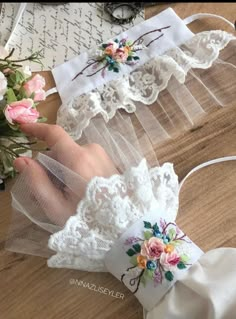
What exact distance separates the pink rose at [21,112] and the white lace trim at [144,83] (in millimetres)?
92

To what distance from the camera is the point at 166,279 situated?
0.63m

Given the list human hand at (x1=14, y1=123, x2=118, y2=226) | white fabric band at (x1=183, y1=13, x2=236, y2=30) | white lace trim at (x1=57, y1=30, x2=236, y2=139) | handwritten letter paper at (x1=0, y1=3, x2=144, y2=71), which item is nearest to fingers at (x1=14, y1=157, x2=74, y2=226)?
human hand at (x1=14, y1=123, x2=118, y2=226)

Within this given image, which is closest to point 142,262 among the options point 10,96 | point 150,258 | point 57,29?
point 150,258

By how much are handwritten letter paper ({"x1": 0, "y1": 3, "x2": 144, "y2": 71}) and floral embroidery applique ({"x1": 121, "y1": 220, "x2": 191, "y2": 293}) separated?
1.04 ft

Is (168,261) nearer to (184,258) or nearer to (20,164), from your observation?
(184,258)

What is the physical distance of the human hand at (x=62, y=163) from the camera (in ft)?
2.20

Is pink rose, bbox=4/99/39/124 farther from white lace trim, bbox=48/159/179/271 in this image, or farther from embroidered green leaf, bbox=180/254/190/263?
embroidered green leaf, bbox=180/254/190/263

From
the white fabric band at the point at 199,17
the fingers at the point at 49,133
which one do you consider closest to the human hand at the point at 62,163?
the fingers at the point at 49,133

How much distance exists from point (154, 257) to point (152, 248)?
1cm

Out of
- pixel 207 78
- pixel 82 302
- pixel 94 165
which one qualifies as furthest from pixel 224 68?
pixel 82 302

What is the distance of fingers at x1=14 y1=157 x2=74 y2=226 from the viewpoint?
2.20 feet

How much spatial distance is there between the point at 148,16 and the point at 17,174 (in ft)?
1.06

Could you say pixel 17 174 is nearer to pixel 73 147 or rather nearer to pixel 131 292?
pixel 73 147

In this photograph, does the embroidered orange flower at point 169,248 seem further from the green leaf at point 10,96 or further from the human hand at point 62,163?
the green leaf at point 10,96
